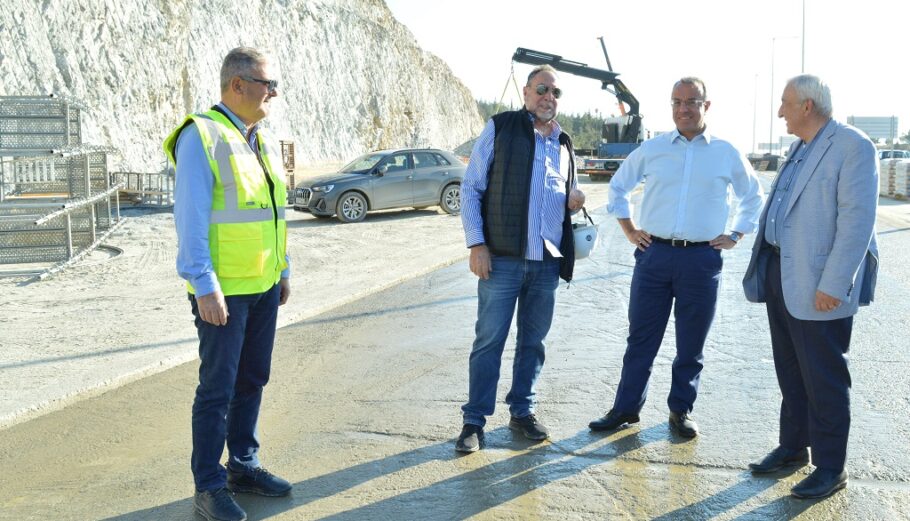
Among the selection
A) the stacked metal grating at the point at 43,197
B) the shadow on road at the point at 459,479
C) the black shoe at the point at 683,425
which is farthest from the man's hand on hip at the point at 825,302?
the stacked metal grating at the point at 43,197

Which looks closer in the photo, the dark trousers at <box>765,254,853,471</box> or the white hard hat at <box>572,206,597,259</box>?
the dark trousers at <box>765,254,853,471</box>

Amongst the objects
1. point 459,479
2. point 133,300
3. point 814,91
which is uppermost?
point 814,91

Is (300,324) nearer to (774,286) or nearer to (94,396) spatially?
(94,396)

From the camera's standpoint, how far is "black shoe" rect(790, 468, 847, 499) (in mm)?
3922

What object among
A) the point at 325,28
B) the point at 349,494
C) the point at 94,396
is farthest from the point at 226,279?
the point at 325,28

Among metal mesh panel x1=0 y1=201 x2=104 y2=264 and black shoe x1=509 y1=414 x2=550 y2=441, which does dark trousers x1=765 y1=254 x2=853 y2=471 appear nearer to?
black shoe x1=509 y1=414 x2=550 y2=441

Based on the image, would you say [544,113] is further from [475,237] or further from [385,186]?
[385,186]

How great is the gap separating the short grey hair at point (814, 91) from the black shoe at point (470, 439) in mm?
2339

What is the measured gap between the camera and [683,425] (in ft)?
15.6

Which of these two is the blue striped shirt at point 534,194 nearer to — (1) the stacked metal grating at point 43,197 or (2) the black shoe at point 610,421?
(2) the black shoe at point 610,421

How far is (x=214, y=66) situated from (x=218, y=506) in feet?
111

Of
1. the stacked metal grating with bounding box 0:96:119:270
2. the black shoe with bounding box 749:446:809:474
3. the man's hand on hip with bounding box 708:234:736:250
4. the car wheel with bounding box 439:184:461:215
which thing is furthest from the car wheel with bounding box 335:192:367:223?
the black shoe with bounding box 749:446:809:474

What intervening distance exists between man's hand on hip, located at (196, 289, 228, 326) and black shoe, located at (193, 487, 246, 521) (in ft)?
2.54

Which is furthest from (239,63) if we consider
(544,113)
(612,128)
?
(612,128)
